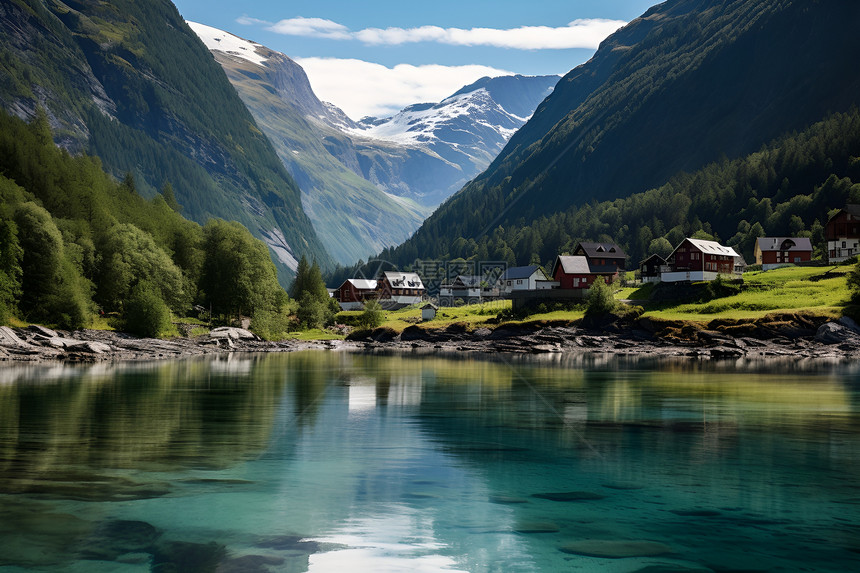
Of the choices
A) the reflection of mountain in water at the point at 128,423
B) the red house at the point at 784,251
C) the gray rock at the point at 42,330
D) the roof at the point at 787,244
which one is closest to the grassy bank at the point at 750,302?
the red house at the point at 784,251

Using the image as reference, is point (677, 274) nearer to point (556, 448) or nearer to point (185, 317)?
point (185, 317)

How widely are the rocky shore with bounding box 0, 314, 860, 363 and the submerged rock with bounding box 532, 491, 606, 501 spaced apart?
2871 inches

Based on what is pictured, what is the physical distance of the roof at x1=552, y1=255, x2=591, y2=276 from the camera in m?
161

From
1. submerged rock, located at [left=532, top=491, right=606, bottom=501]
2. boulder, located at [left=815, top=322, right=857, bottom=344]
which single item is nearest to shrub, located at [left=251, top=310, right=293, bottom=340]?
boulder, located at [left=815, top=322, right=857, bottom=344]

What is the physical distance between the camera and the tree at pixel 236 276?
418ft

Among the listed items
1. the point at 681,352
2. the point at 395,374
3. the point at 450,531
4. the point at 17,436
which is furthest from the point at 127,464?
the point at 681,352

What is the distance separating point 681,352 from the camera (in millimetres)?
97562

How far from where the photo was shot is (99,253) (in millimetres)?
110000

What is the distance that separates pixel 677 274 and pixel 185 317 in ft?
288

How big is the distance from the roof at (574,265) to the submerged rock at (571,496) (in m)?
140

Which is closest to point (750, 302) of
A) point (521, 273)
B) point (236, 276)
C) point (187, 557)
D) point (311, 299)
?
point (521, 273)

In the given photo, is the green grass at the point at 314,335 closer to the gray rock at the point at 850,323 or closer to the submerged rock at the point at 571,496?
the gray rock at the point at 850,323

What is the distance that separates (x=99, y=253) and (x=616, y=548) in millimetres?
107684

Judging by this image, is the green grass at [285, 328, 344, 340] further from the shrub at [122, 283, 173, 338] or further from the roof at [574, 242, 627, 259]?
the roof at [574, 242, 627, 259]
